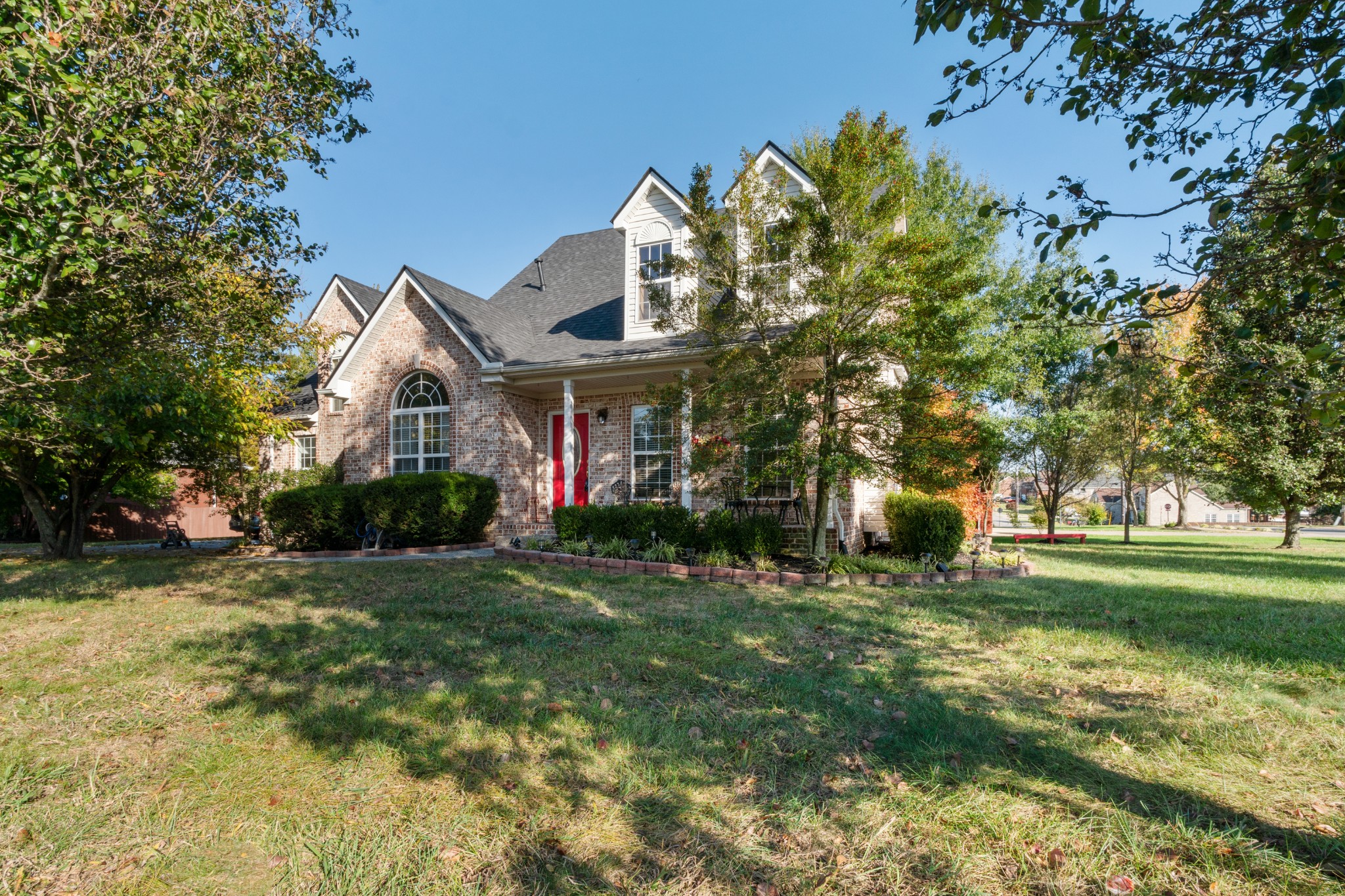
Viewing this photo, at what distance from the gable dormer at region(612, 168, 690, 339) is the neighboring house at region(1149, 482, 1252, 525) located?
57.3m

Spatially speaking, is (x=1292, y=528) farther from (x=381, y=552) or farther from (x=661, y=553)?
(x=381, y=552)

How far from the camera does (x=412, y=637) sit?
5320 millimetres

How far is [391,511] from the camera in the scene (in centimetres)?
1166

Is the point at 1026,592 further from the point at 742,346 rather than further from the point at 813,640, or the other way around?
the point at 742,346

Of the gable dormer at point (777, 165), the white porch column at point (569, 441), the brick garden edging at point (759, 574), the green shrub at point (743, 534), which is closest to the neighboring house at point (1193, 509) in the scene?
the brick garden edging at point (759, 574)

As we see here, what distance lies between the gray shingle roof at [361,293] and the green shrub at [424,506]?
29.6 feet

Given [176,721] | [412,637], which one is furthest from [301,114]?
[176,721]

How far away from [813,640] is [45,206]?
660cm

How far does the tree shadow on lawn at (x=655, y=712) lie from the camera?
278 centimetres

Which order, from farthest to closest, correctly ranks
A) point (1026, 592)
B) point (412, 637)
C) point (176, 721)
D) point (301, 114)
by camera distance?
point (1026, 592) < point (301, 114) < point (412, 637) < point (176, 721)

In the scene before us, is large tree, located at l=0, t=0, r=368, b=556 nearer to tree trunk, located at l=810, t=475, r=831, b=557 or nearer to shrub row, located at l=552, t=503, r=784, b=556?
shrub row, located at l=552, t=503, r=784, b=556

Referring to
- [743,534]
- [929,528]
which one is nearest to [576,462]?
[743,534]

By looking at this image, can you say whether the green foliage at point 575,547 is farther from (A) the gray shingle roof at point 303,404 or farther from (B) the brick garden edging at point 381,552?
(A) the gray shingle roof at point 303,404

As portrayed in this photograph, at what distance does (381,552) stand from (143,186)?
7635 mm
